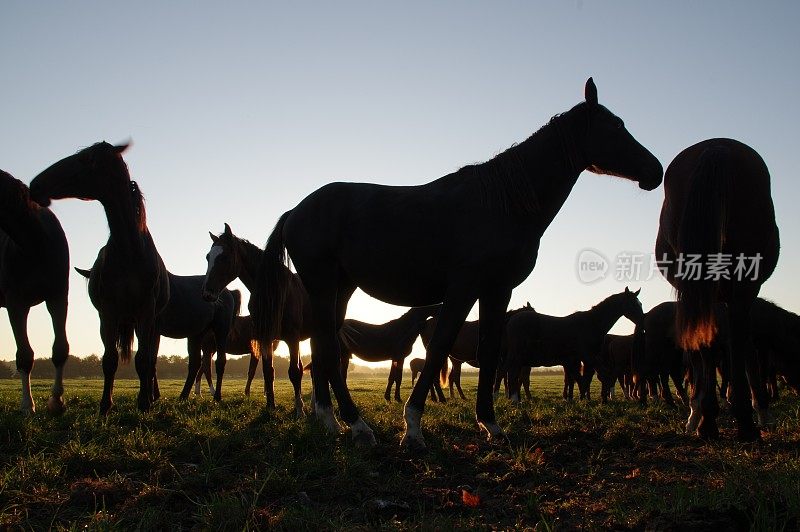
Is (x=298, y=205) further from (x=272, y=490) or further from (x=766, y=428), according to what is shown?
(x=766, y=428)

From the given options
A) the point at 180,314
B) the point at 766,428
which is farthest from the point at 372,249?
the point at 180,314

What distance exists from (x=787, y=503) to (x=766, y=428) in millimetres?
4387

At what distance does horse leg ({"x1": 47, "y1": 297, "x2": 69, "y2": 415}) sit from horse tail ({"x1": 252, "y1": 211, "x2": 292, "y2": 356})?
2874mm

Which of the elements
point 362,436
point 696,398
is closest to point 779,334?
point 696,398

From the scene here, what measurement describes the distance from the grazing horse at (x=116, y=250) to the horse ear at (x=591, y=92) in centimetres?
559

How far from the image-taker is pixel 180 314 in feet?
43.4

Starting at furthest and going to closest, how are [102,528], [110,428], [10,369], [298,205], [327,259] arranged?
[10,369] → [298,205] → [327,259] → [110,428] → [102,528]

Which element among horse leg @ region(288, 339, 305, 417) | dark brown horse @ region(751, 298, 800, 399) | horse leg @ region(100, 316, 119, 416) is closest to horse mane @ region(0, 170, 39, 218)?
horse leg @ region(100, 316, 119, 416)

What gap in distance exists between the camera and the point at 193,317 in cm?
1352

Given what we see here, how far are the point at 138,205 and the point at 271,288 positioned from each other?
7.46 feet

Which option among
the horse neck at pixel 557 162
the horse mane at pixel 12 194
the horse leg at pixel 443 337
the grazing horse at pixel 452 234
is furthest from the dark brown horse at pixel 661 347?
the horse mane at pixel 12 194

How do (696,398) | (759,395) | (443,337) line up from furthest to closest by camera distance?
(759,395), (696,398), (443,337)

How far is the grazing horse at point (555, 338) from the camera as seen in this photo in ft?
50.3

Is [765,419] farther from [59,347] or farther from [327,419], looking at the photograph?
[59,347]
